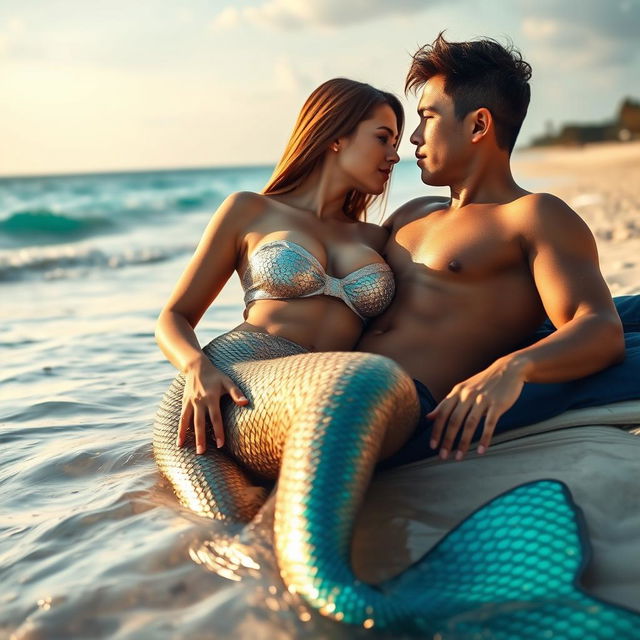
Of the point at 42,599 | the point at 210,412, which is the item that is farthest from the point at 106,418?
the point at 42,599

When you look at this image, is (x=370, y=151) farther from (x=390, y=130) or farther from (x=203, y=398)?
(x=203, y=398)

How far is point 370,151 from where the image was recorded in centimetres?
381

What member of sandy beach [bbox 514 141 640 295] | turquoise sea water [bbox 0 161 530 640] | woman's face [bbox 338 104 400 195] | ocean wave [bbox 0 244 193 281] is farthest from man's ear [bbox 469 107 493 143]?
ocean wave [bbox 0 244 193 281]

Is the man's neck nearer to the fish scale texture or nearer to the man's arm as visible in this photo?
the man's arm

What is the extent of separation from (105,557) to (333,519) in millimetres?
807

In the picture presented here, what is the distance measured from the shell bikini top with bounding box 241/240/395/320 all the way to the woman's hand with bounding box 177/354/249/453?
1.68 ft

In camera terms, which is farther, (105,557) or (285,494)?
(105,557)

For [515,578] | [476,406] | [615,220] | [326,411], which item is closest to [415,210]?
[476,406]

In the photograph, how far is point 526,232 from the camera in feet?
10.2

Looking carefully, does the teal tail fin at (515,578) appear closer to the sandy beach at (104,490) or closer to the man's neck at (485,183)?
the sandy beach at (104,490)

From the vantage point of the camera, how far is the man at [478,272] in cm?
275

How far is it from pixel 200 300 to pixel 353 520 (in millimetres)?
1537

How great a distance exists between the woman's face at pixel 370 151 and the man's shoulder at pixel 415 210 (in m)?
0.16

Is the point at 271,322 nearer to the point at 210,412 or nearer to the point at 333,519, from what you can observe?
the point at 210,412
